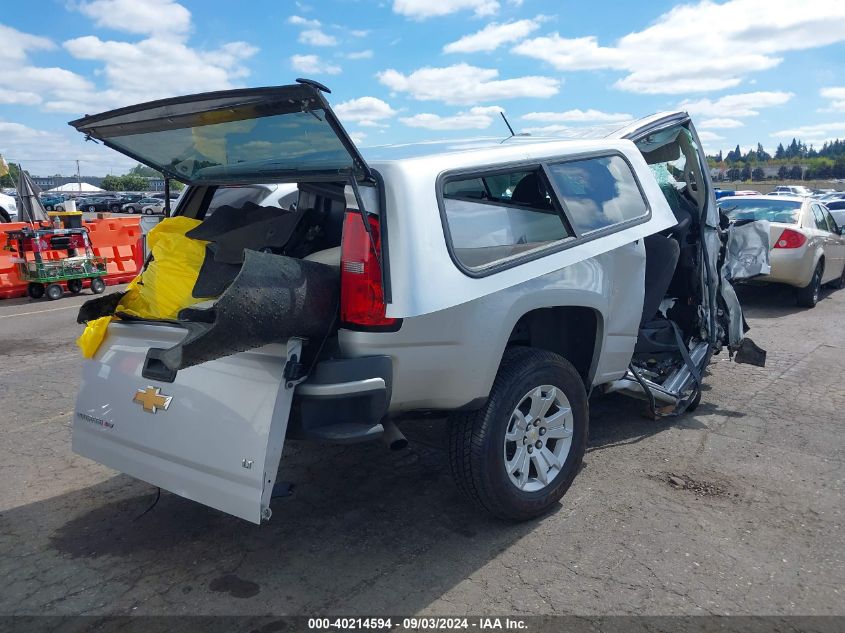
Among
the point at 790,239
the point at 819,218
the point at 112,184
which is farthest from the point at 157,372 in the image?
the point at 112,184

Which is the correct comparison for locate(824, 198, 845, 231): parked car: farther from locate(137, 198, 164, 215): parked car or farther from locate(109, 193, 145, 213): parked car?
locate(109, 193, 145, 213): parked car

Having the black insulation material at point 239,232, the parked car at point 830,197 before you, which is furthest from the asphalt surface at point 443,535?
the parked car at point 830,197

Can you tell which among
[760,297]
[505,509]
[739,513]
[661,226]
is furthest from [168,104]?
[760,297]

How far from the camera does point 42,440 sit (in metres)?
5.04

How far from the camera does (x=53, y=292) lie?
1244 cm

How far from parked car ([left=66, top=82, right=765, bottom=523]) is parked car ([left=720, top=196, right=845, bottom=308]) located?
652 cm

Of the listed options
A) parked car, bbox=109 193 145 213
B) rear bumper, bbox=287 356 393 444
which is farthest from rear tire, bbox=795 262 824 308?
parked car, bbox=109 193 145 213

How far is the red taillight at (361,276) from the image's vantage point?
2947mm

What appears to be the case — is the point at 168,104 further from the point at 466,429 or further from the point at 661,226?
the point at 661,226

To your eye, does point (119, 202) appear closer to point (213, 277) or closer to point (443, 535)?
point (213, 277)

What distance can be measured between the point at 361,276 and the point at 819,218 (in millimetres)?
10397

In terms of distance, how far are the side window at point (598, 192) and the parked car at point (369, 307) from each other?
0.01m

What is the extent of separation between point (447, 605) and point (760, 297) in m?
9.91

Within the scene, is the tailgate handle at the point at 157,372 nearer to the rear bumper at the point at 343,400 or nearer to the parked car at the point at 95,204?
the rear bumper at the point at 343,400
